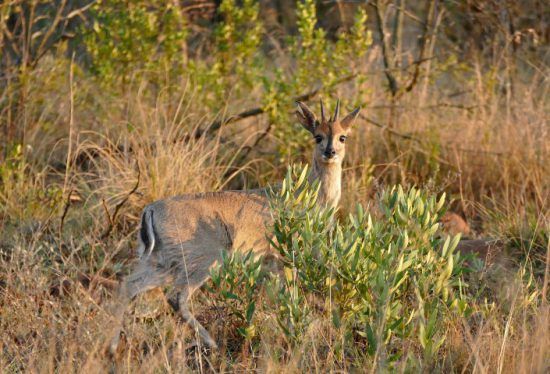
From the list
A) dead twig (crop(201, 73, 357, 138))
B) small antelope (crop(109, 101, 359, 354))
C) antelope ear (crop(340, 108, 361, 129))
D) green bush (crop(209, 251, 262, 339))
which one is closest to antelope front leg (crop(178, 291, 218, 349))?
small antelope (crop(109, 101, 359, 354))

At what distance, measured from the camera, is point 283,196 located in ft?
16.7

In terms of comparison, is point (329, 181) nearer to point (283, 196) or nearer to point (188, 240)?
point (188, 240)

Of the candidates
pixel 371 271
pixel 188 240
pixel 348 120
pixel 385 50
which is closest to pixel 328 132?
pixel 348 120

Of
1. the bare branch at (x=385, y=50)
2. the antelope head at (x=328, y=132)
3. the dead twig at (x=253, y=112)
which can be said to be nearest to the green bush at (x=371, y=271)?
the antelope head at (x=328, y=132)

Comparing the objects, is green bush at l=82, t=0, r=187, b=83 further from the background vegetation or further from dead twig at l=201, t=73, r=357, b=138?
dead twig at l=201, t=73, r=357, b=138

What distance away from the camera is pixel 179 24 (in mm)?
9289

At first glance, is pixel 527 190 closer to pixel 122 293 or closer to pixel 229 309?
pixel 229 309

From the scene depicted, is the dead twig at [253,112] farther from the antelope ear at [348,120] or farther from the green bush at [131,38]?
the antelope ear at [348,120]

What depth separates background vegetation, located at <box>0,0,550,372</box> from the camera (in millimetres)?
4777

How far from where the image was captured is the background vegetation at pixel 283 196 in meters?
4.78

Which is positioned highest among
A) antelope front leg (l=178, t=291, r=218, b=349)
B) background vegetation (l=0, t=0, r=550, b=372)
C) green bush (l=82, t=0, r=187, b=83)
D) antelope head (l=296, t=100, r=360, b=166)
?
green bush (l=82, t=0, r=187, b=83)

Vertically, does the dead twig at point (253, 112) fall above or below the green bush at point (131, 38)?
below

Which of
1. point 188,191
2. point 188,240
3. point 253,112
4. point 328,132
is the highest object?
point 328,132

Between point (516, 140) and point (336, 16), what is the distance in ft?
23.8
